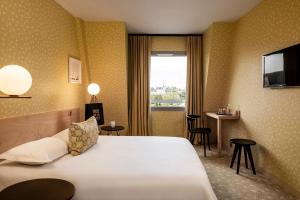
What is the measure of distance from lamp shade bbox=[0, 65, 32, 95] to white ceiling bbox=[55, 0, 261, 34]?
1.71 metres

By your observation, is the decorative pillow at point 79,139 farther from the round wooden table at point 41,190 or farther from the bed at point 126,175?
the round wooden table at point 41,190

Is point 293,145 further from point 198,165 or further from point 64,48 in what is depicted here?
point 64,48

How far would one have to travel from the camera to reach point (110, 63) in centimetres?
413

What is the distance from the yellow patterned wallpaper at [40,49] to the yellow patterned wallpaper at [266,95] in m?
2.87

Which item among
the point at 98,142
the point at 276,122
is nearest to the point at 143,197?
the point at 98,142

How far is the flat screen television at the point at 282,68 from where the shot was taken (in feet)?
7.85

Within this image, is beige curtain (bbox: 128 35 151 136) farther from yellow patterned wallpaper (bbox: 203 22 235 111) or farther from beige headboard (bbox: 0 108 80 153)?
beige headboard (bbox: 0 108 80 153)

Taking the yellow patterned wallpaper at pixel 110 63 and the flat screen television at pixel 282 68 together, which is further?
the yellow patterned wallpaper at pixel 110 63

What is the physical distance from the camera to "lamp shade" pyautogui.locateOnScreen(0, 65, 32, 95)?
1.80m

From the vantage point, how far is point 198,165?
1986mm

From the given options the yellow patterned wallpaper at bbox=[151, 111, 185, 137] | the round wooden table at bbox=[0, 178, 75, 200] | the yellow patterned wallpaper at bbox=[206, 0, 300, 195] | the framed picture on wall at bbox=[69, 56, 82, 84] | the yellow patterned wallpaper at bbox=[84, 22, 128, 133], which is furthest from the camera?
the yellow patterned wallpaper at bbox=[151, 111, 185, 137]

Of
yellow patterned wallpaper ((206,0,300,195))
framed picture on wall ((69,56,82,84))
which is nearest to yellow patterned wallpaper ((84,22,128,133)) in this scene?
framed picture on wall ((69,56,82,84))

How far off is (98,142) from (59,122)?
A: 75cm

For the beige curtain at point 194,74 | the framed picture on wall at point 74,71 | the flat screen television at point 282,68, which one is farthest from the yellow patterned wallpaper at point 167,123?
the flat screen television at point 282,68
